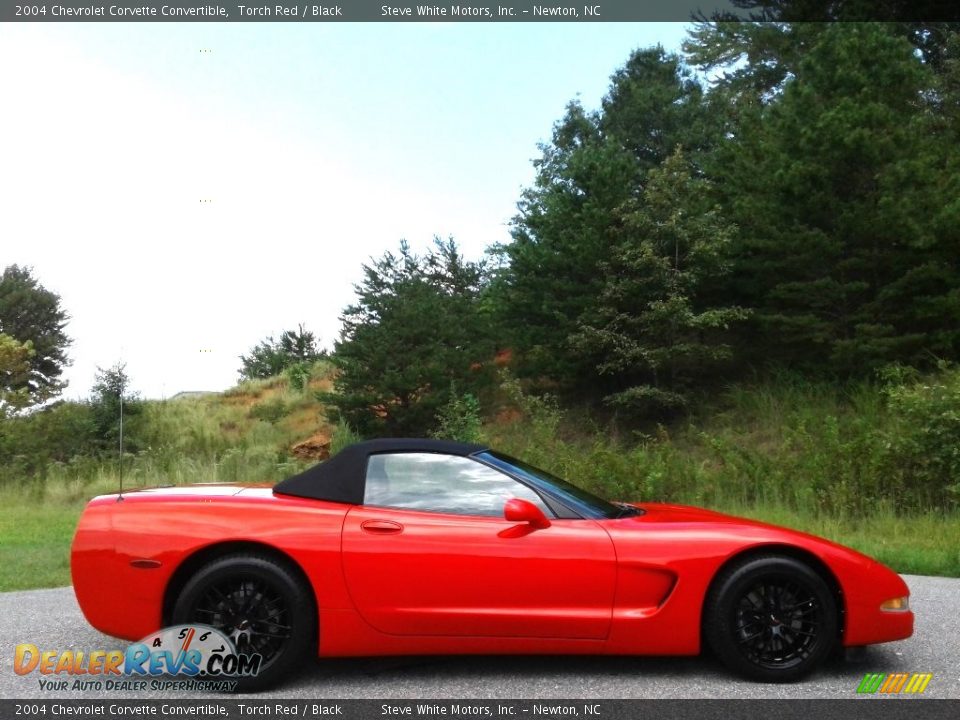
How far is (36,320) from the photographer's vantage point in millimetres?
46625

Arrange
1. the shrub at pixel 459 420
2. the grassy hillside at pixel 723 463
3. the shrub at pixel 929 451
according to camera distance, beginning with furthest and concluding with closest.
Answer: the shrub at pixel 459 420 → the shrub at pixel 929 451 → the grassy hillside at pixel 723 463

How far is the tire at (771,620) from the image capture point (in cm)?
410

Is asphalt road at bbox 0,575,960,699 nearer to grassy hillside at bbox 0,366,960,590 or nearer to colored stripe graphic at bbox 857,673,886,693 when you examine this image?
colored stripe graphic at bbox 857,673,886,693

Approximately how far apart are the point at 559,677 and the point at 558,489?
0.96 metres

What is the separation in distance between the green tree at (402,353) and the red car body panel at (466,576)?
14.5 meters

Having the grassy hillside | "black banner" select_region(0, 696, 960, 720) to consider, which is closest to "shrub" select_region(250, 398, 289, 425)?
the grassy hillside

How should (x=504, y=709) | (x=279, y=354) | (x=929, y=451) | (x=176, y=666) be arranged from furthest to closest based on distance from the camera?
(x=279, y=354) → (x=929, y=451) → (x=176, y=666) → (x=504, y=709)

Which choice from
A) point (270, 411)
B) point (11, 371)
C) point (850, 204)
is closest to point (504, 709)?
point (850, 204)

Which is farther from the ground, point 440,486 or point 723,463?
point 440,486

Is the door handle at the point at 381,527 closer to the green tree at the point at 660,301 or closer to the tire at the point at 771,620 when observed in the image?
the tire at the point at 771,620

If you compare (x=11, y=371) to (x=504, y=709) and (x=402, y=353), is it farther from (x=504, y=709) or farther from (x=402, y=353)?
(x=504, y=709)

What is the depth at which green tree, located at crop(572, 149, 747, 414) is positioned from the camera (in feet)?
60.7

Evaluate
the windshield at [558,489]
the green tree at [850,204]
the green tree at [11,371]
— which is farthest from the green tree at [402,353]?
the windshield at [558,489]

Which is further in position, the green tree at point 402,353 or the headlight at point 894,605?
the green tree at point 402,353
